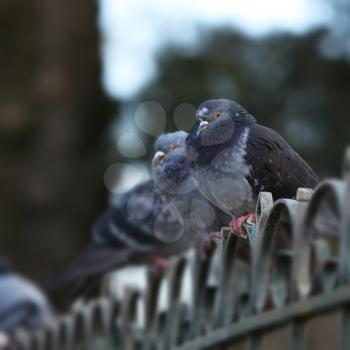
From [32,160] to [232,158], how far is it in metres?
6.10

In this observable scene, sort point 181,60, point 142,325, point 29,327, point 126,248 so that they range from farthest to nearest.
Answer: point 181,60
point 126,248
point 29,327
point 142,325

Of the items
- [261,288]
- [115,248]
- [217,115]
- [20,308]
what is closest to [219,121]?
[217,115]

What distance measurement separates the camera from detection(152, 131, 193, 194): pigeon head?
1.54m

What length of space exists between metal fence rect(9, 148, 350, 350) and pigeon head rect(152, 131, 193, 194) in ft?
0.47

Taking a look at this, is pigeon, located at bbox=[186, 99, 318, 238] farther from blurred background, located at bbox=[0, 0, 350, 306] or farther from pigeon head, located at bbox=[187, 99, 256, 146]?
blurred background, located at bbox=[0, 0, 350, 306]

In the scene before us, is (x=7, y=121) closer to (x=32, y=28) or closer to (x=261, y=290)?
(x=32, y=28)

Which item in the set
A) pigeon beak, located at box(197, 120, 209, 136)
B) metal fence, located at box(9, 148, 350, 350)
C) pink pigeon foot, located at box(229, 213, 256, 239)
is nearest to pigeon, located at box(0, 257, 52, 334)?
metal fence, located at box(9, 148, 350, 350)

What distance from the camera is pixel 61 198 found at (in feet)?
24.0

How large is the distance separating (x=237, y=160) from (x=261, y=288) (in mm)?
355

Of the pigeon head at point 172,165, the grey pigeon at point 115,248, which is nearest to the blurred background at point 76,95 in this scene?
the grey pigeon at point 115,248

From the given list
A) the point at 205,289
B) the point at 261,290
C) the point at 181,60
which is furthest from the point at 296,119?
the point at 261,290

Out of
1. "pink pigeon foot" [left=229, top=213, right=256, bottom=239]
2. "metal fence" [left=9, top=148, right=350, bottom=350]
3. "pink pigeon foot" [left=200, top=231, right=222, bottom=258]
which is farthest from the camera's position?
"pink pigeon foot" [left=200, top=231, right=222, bottom=258]

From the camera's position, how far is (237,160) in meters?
1.42

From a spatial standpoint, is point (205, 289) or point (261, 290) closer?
point (261, 290)
